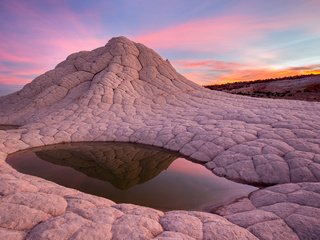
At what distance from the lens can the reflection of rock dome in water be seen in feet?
14.9

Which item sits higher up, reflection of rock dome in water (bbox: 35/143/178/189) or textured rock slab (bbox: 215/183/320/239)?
reflection of rock dome in water (bbox: 35/143/178/189)

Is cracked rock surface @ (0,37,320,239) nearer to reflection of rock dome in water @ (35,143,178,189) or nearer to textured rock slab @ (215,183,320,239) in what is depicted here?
textured rock slab @ (215,183,320,239)

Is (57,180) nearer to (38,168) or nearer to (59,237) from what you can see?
(38,168)

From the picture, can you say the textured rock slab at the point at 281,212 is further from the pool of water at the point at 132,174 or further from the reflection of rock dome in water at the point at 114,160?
the reflection of rock dome in water at the point at 114,160

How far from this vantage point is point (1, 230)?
7.39 feet

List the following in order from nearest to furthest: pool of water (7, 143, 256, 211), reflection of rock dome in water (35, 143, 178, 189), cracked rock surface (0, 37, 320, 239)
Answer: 1. cracked rock surface (0, 37, 320, 239)
2. pool of water (7, 143, 256, 211)
3. reflection of rock dome in water (35, 143, 178, 189)

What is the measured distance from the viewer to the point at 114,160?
209 inches

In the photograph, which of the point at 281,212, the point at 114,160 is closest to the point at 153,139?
the point at 114,160

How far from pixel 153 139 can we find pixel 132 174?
1.58 meters

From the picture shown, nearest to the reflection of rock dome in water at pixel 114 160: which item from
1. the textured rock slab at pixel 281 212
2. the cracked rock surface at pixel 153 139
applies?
the cracked rock surface at pixel 153 139

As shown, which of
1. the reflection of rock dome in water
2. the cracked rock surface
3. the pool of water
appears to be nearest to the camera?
the cracked rock surface

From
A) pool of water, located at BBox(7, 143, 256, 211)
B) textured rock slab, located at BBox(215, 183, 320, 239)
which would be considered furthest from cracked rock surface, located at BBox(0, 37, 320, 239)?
pool of water, located at BBox(7, 143, 256, 211)

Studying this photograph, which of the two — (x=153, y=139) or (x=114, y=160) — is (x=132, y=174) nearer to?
(x=114, y=160)

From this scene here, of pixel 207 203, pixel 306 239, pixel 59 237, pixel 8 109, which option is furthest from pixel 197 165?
pixel 8 109
